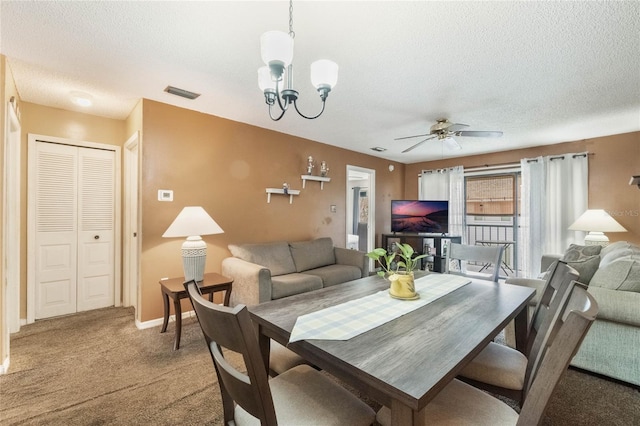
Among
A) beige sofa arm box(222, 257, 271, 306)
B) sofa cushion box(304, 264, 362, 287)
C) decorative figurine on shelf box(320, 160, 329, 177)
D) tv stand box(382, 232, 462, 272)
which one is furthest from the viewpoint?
tv stand box(382, 232, 462, 272)

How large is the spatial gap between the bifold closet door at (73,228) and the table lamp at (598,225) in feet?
20.6

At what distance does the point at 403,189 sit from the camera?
21.4 ft

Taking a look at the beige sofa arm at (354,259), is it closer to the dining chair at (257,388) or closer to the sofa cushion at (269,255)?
the sofa cushion at (269,255)

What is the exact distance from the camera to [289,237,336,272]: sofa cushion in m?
3.85

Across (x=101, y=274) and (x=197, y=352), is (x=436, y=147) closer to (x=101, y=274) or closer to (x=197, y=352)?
(x=197, y=352)

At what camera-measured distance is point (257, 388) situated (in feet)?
2.63

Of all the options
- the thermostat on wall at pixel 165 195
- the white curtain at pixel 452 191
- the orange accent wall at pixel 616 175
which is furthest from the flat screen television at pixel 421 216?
the thermostat on wall at pixel 165 195

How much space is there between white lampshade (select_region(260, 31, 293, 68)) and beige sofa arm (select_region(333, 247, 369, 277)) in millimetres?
3006

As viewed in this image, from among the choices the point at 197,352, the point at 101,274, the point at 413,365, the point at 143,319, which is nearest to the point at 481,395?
the point at 413,365

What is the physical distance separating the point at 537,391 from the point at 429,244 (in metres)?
5.34

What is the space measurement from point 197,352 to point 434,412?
6.84 feet

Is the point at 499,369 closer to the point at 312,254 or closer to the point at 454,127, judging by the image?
the point at 454,127

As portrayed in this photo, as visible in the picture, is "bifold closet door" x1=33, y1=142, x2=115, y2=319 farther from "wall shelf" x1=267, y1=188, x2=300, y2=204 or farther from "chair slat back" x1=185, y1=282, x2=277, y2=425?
"chair slat back" x1=185, y1=282, x2=277, y2=425

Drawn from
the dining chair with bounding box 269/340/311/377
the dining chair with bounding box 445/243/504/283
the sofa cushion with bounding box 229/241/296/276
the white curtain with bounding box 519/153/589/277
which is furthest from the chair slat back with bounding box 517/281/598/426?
the white curtain with bounding box 519/153/589/277
